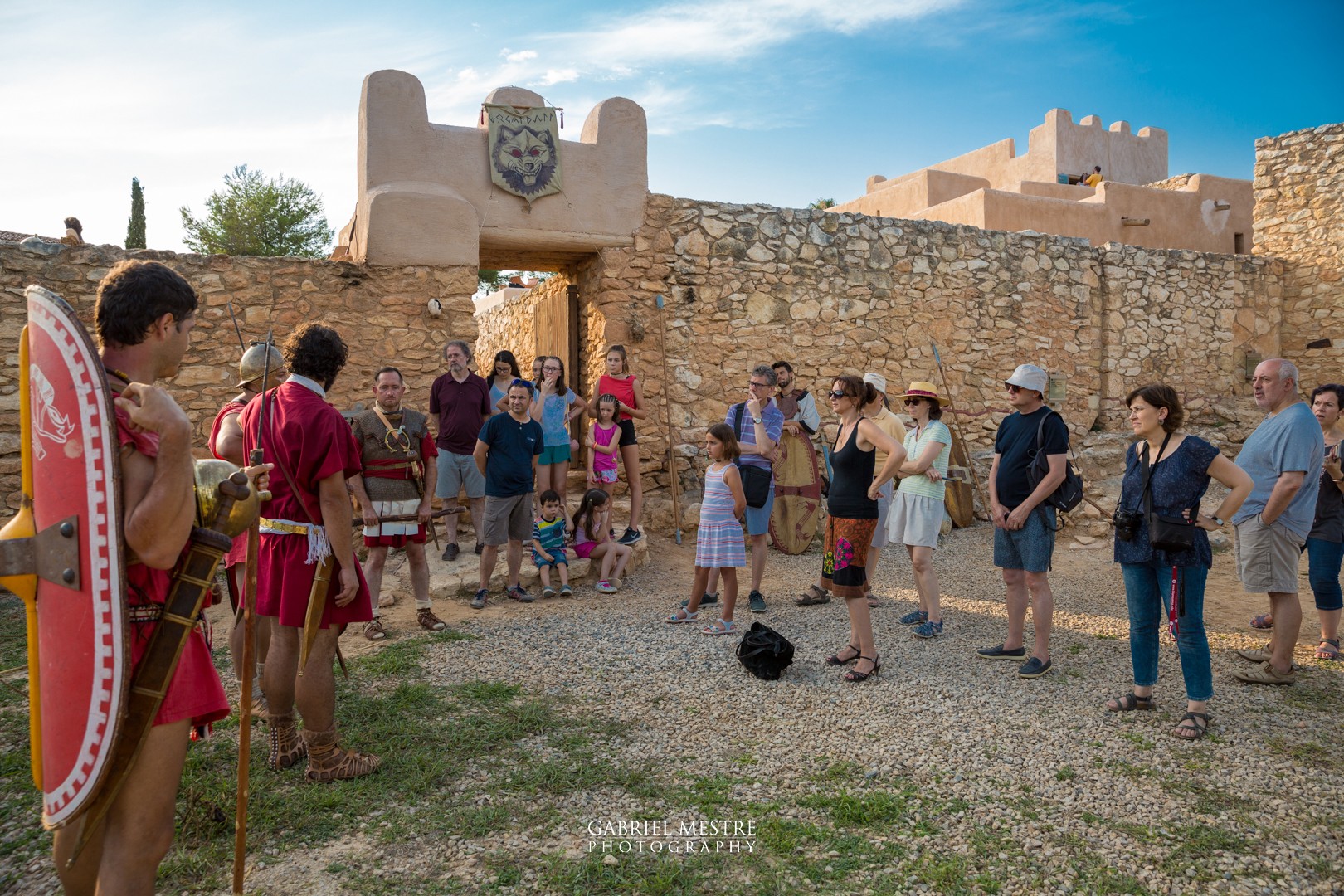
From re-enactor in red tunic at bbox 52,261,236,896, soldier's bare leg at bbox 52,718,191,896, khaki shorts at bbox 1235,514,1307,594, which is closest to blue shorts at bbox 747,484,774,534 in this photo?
khaki shorts at bbox 1235,514,1307,594

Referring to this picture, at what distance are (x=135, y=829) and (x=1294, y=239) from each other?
51.7 feet

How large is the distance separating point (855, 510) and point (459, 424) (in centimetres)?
374

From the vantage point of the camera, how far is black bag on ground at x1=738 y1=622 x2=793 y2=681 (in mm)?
4531

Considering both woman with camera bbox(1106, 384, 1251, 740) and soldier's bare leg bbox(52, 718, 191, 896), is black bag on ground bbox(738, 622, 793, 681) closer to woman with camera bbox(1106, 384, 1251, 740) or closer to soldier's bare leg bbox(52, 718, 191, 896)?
woman with camera bbox(1106, 384, 1251, 740)

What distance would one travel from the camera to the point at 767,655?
4.54 metres

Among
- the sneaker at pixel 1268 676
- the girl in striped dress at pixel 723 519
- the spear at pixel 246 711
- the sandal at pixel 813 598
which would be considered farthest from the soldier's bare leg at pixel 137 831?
the sneaker at pixel 1268 676

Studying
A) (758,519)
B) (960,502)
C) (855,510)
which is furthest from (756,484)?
(960,502)

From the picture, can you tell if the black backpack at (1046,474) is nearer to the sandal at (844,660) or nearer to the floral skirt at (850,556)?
the floral skirt at (850,556)

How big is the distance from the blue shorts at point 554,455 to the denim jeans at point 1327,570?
530 cm

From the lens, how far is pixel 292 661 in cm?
339

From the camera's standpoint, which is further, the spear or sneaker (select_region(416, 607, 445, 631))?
sneaker (select_region(416, 607, 445, 631))

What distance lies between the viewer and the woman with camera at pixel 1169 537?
385 cm

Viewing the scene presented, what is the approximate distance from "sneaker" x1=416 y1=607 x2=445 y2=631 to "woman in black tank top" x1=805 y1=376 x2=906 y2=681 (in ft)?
8.68

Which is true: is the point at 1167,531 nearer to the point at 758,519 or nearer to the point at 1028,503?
the point at 1028,503
